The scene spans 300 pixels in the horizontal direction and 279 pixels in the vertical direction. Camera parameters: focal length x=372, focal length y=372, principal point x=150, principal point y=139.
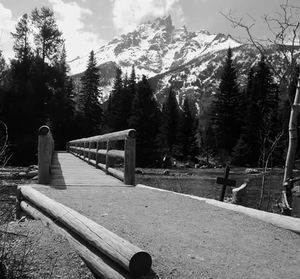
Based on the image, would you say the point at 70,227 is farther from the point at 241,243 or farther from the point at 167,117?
the point at 167,117

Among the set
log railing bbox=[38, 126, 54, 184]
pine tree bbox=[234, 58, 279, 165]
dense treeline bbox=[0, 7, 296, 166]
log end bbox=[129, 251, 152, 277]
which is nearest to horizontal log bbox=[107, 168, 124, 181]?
log railing bbox=[38, 126, 54, 184]

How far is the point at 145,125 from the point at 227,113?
12158 millimetres

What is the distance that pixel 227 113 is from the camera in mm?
48969

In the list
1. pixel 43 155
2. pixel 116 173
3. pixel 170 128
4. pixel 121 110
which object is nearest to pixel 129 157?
pixel 116 173

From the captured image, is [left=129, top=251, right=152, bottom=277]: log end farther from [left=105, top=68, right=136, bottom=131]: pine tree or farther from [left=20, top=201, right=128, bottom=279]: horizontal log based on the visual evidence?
[left=105, top=68, right=136, bottom=131]: pine tree

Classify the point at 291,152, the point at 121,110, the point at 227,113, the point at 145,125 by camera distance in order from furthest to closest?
the point at 121,110 < the point at 227,113 < the point at 145,125 < the point at 291,152

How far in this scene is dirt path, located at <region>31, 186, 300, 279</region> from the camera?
118 inches

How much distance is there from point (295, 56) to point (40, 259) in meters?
5.22

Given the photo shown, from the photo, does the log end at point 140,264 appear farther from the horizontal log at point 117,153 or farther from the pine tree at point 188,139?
the pine tree at point 188,139

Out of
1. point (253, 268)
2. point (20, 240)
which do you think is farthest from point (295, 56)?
point (20, 240)

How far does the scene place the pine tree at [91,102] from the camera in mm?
46062

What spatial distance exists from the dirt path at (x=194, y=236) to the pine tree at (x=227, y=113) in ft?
141

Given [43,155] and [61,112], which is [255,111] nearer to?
[61,112]

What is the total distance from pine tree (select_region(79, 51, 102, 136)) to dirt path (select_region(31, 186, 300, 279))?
129 ft
